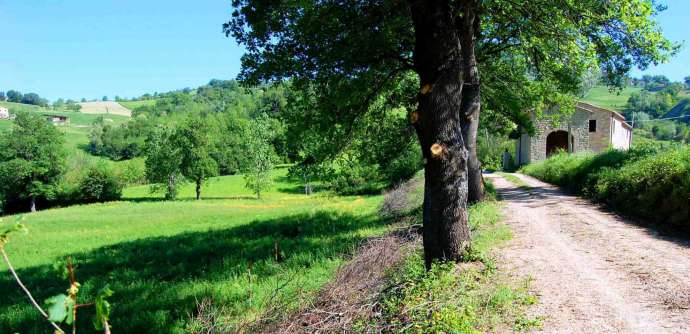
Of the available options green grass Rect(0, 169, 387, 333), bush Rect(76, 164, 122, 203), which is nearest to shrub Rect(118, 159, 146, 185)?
bush Rect(76, 164, 122, 203)

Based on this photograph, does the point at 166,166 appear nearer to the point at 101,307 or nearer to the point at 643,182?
the point at 643,182

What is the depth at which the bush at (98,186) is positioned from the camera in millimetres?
62250

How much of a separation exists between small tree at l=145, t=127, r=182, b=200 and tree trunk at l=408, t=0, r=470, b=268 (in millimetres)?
59460

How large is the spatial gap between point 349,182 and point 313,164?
133 ft

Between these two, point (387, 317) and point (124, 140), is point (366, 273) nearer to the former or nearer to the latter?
point (387, 317)

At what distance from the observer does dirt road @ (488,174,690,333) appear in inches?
190

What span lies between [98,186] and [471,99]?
64.2m

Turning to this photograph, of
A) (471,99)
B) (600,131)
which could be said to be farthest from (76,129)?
(471,99)

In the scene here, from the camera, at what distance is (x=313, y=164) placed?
12.9 meters

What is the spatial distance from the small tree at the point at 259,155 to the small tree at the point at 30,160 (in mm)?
30262

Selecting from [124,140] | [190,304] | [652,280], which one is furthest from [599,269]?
[124,140]

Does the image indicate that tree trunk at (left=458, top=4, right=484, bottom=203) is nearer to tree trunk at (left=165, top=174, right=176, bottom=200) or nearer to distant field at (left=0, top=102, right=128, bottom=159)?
tree trunk at (left=165, top=174, right=176, bottom=200)

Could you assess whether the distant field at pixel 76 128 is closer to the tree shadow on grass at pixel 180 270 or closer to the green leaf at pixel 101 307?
the tree shadow on grass at pixel 180 270

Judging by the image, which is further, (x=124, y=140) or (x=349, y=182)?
(x=124, y=140)
